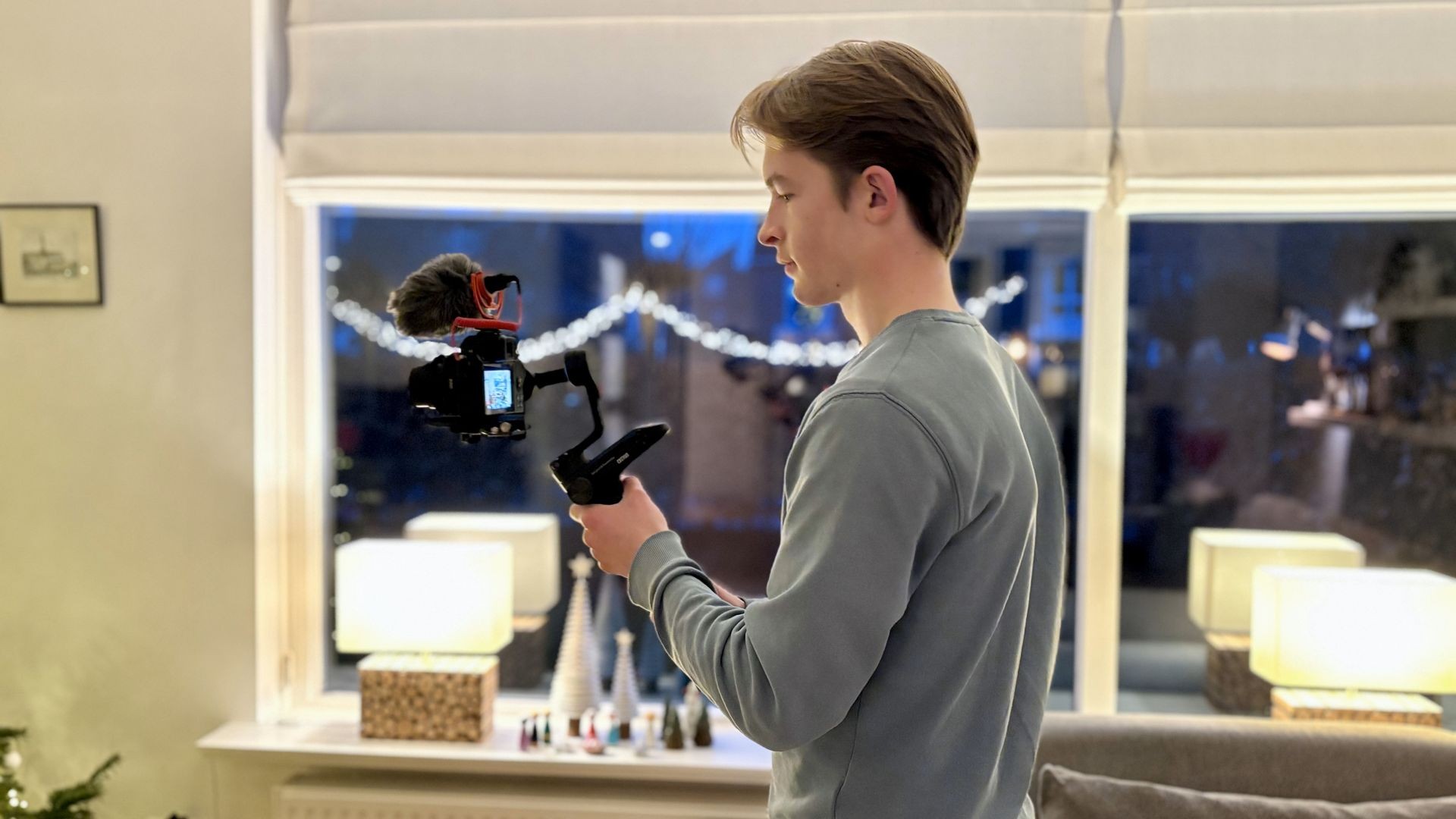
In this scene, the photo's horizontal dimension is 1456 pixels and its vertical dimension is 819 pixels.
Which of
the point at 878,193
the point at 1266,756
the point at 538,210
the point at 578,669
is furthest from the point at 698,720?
the point at 878,193

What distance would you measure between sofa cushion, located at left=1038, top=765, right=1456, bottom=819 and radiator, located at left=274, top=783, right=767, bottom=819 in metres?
0.65

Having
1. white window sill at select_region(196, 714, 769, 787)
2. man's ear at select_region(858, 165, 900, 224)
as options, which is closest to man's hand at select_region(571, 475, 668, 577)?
man's ear at select_region(858, 165, 900, 224)

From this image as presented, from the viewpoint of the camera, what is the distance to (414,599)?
2.13 meters

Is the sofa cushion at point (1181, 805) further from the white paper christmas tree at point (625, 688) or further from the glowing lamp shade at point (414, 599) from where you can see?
the glowing lamp shade at point (414, 599)

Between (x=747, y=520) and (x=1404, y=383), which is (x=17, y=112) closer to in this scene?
(x=747, y=520)

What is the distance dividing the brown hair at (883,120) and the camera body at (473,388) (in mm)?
414

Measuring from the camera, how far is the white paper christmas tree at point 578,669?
2.20 m

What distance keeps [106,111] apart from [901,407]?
217 cm

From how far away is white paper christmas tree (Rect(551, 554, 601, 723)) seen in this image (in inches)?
86.4

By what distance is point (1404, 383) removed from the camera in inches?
90.4

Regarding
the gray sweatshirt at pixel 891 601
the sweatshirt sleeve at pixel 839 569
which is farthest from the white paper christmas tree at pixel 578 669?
the sweatshirt sleeve at pixel 839 569

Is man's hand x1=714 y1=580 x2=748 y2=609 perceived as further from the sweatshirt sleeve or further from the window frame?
the window frame

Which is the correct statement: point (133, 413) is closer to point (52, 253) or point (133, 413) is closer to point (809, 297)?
point (52, 253)

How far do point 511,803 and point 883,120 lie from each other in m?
1.73
